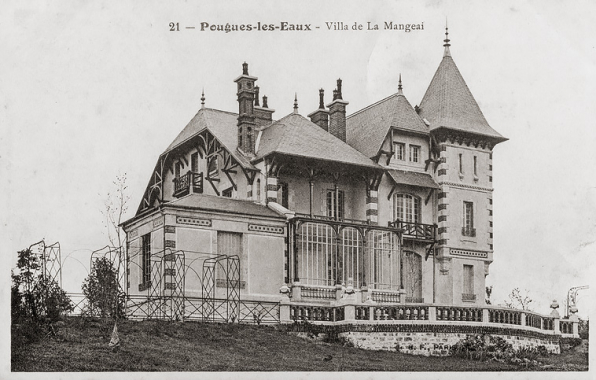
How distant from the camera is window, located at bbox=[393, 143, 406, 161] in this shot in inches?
1588

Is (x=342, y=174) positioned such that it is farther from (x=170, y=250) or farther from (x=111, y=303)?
(x=111, y=303)

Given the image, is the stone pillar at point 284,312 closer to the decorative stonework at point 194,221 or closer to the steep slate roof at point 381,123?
the decorative stonework at point 194,221

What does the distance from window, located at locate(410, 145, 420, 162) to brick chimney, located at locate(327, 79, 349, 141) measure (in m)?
2.55

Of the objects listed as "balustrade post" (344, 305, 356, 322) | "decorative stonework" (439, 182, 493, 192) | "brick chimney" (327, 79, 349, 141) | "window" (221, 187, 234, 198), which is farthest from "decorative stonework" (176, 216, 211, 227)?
"decorative stonework" (439, 182, 493, 192)

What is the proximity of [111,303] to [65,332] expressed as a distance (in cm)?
400

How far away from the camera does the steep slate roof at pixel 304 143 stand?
1469 inches

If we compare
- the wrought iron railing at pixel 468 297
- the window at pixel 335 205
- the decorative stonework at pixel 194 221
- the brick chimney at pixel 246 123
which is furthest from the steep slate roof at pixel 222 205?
the wrought iron railing at pixel 468 297

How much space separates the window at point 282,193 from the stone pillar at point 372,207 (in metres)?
3.08

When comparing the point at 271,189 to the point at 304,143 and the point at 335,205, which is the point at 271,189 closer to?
the point at 304,143

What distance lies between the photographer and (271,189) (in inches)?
1458

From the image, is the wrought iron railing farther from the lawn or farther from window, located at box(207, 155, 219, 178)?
window, located at box(207, 155, 219, 178)

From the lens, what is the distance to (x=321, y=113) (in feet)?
134

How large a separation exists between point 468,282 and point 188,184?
10982mm

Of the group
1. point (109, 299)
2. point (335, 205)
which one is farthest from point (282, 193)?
point (109, 299)
